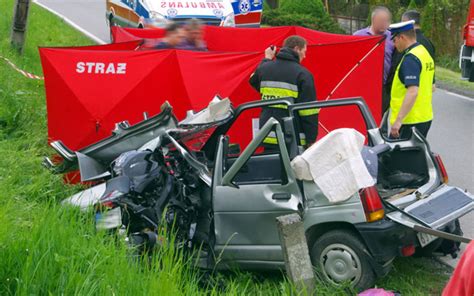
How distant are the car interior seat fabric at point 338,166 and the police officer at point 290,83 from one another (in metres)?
1.51

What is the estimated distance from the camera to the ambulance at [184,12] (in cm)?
1414

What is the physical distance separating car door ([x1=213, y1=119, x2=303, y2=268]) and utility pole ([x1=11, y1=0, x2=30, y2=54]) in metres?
8.01

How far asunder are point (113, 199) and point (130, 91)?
111 inches

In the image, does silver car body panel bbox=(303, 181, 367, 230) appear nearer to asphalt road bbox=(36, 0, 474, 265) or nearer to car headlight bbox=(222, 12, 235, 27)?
asphalt road bbox=(36, 0, 474, 265)

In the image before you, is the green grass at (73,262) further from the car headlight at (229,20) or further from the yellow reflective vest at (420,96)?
the car headlight at (229,20)

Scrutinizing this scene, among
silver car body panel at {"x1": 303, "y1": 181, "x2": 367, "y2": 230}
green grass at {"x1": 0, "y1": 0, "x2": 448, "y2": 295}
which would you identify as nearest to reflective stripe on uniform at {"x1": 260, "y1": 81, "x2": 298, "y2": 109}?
silver car body panel at {"x1": 303, "y1": 181, "x2": 367, "y2": 230}

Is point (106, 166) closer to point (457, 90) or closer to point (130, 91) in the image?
point (130, 91)

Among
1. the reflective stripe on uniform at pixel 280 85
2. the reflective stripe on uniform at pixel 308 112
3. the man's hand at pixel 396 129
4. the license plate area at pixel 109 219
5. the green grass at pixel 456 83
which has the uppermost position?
the reflective stripe on uniform at pixel 280 85

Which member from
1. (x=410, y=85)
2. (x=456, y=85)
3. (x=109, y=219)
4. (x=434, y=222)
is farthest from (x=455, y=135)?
(x=109, y=219)

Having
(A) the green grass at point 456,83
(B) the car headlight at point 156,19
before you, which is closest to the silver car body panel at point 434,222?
(B) the car headlight at point 156,19

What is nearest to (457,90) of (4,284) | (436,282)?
(436,282)

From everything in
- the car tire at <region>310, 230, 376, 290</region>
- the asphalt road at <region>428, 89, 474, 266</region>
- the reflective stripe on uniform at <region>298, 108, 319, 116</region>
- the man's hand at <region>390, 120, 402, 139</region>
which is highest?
the reflective stripe on uniform at <region>298, 108, 319, 116</region>

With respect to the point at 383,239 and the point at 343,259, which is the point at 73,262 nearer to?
the point at 343,259

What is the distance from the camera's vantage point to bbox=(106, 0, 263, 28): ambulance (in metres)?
14.1
